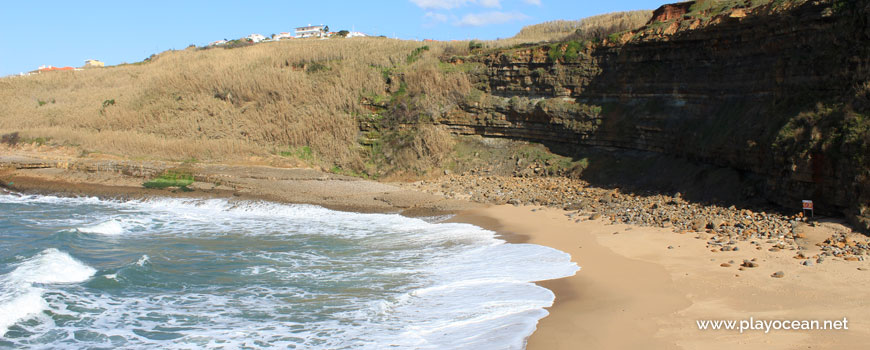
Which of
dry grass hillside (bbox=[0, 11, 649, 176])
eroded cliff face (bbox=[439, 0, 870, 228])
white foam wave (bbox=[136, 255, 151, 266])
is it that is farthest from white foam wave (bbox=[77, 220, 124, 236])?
eroded cliff face (bbox=[439, 0, 870, 228])

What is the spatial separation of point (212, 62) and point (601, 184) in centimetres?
2081

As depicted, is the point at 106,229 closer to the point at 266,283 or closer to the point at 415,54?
the point at 266,283

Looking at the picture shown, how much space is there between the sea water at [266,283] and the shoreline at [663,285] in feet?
1.62

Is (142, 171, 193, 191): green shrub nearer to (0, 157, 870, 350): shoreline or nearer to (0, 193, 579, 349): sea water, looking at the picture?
(0, 193, 579, 349): sea water

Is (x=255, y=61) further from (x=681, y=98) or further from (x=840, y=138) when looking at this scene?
(x=840, y=138)

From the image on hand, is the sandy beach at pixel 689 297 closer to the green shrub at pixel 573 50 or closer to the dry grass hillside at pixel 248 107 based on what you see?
the green shrub at pixel 573 50

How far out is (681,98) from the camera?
1450 centimetres

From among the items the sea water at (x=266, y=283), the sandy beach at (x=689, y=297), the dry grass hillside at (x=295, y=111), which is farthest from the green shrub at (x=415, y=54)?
the sandy beach at (x=689, y=297)

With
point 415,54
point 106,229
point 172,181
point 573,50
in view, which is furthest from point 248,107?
point 573,50

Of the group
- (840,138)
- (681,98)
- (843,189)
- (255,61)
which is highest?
(255,61)

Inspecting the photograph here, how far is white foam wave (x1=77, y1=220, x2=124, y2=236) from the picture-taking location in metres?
11.8

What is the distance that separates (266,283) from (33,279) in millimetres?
3454

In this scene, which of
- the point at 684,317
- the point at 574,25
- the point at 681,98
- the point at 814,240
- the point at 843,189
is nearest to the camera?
the point at 684,317

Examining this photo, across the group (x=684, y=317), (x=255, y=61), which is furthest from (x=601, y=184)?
(x=255, y=61)
